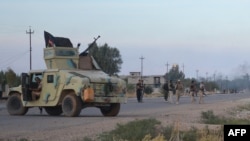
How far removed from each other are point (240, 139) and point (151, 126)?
7.53 metres

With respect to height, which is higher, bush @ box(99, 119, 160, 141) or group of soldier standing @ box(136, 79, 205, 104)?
group of soldier standing @ box(136, 79, 205, 104)

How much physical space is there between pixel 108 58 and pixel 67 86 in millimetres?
71315

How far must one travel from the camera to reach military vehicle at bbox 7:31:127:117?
71.2 feet

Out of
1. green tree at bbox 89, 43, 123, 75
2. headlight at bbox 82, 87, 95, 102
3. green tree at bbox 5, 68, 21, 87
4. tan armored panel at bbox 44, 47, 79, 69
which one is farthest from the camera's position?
green tree at bbox 89, 43, 123, 75

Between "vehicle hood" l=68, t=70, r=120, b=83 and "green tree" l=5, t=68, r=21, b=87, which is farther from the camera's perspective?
"green tree" l=5, t=68, r=21, b=87

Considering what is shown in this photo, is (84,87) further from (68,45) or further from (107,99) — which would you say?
(68,45)

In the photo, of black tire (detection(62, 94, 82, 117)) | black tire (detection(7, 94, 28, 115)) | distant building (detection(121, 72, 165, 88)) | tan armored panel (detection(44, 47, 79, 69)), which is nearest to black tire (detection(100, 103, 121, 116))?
black tire (detection(62, 94, 82, 117))

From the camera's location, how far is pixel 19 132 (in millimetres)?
15281

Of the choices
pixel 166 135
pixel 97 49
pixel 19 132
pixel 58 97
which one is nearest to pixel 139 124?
pixel 166 135

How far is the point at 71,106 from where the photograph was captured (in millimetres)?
21859

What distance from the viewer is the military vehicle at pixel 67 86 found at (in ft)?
71.2

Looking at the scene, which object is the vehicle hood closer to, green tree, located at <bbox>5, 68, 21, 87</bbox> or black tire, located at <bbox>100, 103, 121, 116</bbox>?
black tire, located at <bbox>100, 103, 121, 116</bbox>

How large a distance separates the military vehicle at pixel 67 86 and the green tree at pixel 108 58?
210ft

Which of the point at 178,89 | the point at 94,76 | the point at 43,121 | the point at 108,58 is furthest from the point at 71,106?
the point at 108,58
